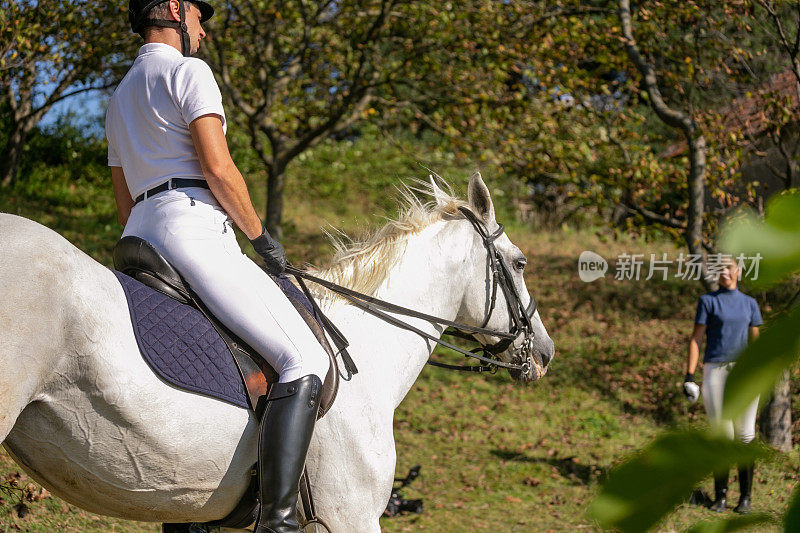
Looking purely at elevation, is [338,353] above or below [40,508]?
above

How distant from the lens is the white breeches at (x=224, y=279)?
2.47m

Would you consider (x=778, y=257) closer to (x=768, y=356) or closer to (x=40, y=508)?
(x=768, y=356)

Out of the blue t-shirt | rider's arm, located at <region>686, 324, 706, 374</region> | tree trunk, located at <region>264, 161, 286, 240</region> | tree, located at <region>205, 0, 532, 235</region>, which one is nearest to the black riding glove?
the blue t-shirt

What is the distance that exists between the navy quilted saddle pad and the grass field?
1.08 m

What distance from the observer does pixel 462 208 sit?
135 inches

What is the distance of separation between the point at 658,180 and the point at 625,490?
27.5ft

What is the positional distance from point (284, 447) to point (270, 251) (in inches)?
27.9

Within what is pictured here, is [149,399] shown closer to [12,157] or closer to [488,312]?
[488,312]

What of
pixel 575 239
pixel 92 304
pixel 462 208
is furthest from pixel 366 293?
pixel 575 239

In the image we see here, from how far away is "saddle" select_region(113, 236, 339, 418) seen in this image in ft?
8.20

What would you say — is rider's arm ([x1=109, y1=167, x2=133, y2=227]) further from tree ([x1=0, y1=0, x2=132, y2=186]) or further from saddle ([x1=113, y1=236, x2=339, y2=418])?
tree ([x1=0, y1=0, x2=132, y2=186])

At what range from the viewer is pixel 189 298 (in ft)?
8.36

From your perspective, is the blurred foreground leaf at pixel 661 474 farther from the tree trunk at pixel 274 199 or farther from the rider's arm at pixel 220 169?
the tree trunk at pixel 274 199

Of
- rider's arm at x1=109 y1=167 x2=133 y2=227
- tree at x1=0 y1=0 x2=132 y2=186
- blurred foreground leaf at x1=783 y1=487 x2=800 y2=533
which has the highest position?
tree at x1=0 y1=0 x2=132 y2=186
